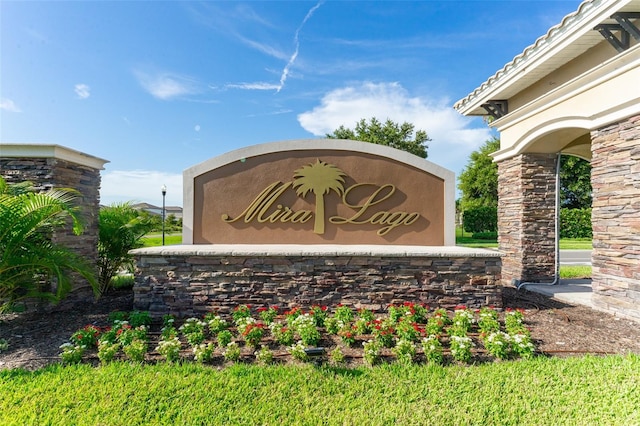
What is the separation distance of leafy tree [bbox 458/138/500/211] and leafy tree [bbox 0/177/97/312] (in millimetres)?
28162

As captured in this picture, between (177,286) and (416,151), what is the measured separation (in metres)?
19.8

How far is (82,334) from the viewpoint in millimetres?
4312

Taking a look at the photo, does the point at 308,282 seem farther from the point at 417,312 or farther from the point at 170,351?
the point at 170,351

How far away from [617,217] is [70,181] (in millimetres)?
10337

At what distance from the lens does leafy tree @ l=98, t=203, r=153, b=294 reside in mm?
7125

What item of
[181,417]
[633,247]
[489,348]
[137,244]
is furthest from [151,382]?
[633,247]

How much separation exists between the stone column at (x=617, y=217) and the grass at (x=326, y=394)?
2.48 meters

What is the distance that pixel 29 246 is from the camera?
197 inches

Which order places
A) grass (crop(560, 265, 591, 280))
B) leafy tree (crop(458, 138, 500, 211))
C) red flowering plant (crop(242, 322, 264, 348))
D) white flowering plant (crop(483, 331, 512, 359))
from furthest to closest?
leafy tree (crop(458, 138, 500, 211)) < grass (crop(560, 265, 591, 280)) < red flowering plant (crop(242, 322, 264, 348)) < white flowering plant (crop(483, 331, 512, 359))

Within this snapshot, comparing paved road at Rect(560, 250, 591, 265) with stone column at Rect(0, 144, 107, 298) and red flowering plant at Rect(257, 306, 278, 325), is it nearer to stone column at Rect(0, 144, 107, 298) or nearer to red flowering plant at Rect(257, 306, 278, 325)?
red flowering plant at Rect(257, 306, 278, 325)

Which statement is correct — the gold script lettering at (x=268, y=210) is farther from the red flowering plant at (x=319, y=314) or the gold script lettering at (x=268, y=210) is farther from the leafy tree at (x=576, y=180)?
the leafy tree at (x=576, y=180)

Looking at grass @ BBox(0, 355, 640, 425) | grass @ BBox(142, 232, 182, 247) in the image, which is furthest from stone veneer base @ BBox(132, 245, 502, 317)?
grass @ BBox(142, 232, 182, 247)

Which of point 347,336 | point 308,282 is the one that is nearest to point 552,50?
point 308,282

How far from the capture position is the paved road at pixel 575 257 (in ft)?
42.1
